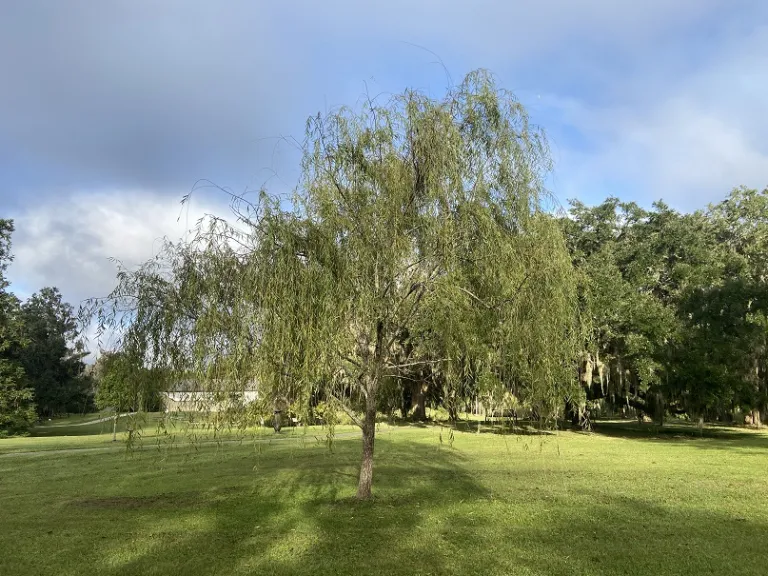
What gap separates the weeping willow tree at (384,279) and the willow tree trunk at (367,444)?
0.44 ft

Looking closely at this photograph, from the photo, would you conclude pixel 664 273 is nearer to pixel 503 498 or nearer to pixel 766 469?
pixel 766 469

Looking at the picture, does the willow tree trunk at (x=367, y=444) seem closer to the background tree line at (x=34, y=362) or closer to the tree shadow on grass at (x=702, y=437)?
the tree shadow on grass at (x=702, y=437)

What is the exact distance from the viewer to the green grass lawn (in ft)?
22.0

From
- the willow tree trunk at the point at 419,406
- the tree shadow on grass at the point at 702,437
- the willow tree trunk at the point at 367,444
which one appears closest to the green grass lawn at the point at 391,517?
the willow tree trunk at the point at 367,444

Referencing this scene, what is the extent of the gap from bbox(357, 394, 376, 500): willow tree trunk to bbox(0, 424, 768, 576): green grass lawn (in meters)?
0.29

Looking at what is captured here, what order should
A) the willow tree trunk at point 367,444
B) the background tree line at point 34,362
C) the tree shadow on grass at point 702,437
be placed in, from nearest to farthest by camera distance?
the willow tree trunk at point 367,444 → the tree shadow on grass at point 702,437 → the background tree line at point 34,362

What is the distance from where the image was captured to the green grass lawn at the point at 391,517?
22.0ft

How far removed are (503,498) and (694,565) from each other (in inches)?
172

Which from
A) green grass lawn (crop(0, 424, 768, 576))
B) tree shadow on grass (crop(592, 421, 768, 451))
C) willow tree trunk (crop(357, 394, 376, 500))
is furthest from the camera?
Answer: tree shadow on grass (crop(592, 421, 768, 451))

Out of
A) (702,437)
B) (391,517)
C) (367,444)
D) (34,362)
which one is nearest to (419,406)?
(702,437)

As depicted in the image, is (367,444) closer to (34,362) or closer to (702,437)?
(702,437)

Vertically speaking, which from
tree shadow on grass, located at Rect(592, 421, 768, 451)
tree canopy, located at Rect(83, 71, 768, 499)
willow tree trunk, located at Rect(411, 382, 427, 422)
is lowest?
tree shadow on grass, located at Rect(592, 421, 768, 451)

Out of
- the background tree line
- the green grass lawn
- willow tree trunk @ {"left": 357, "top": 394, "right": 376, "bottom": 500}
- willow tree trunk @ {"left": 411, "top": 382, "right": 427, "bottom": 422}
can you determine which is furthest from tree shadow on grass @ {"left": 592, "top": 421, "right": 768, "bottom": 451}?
the background tree line

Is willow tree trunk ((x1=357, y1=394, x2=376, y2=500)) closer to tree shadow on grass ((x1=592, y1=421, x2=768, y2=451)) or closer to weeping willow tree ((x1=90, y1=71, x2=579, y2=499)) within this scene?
weeping willow tree ((x1=90, y1=71, x2=579, y2=499))
